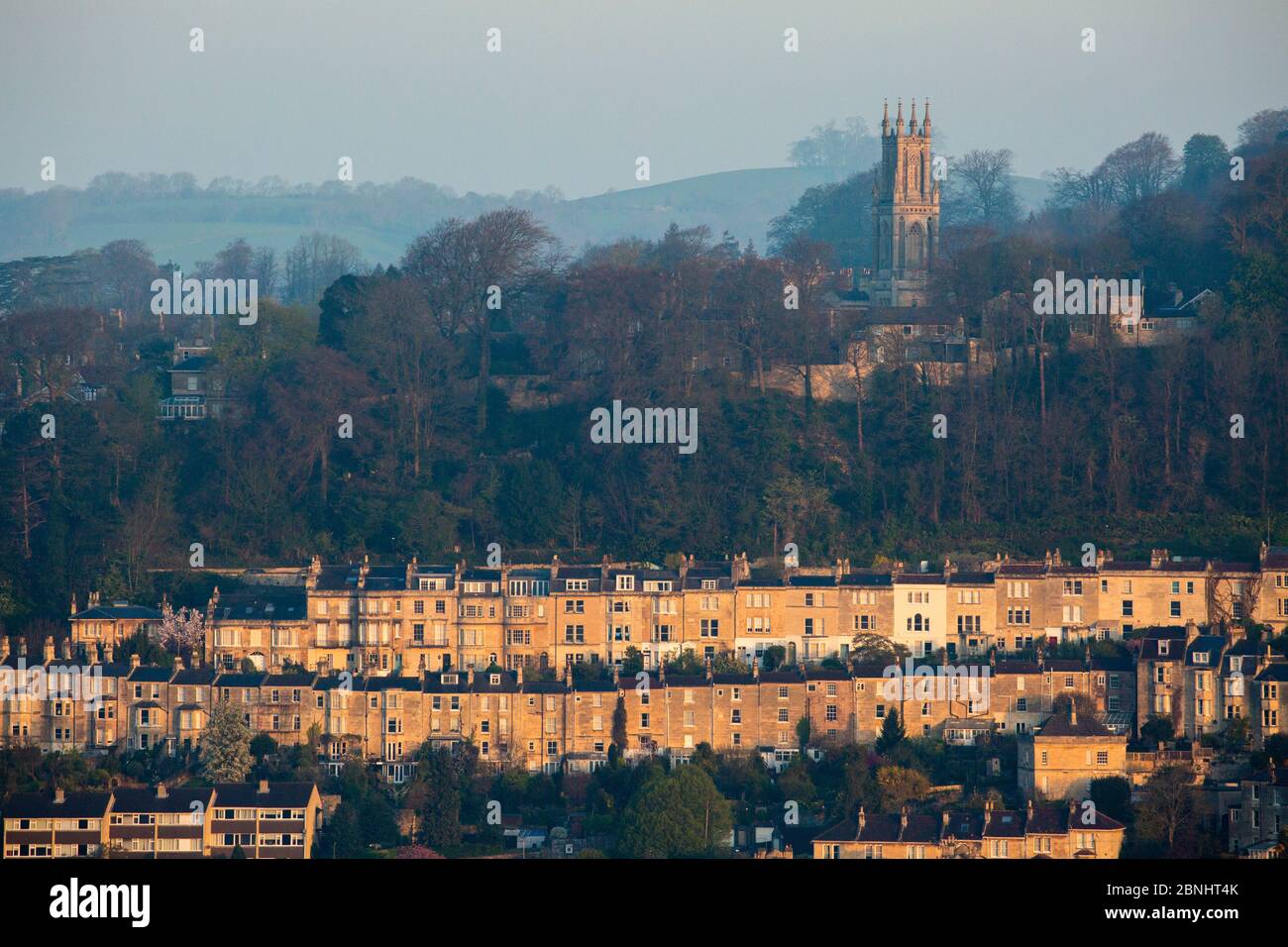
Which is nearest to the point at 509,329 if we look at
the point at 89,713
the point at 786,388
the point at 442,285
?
the point at 442,285

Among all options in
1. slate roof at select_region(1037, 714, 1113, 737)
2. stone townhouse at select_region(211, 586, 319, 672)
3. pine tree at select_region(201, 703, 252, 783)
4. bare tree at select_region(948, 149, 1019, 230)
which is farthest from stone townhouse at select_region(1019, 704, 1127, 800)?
bare tree at select_region(948, 149, 1019, 230)

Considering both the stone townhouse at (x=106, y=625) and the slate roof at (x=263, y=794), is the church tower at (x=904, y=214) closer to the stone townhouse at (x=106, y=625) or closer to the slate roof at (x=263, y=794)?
the stone townhouse at (x=106, y=625)

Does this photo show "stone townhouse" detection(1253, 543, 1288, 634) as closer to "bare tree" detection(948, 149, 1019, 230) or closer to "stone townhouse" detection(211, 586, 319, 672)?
"stone townhouse" detection(211, 586, 319, 672)

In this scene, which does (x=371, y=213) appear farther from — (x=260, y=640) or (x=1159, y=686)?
(x=1159, y=686)

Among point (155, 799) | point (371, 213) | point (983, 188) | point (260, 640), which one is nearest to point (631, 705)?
point (260, 640)

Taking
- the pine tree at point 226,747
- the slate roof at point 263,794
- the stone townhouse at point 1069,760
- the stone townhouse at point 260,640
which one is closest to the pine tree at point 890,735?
the stone townhouse at point 1069,760

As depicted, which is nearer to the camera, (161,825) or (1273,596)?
(161,825)
